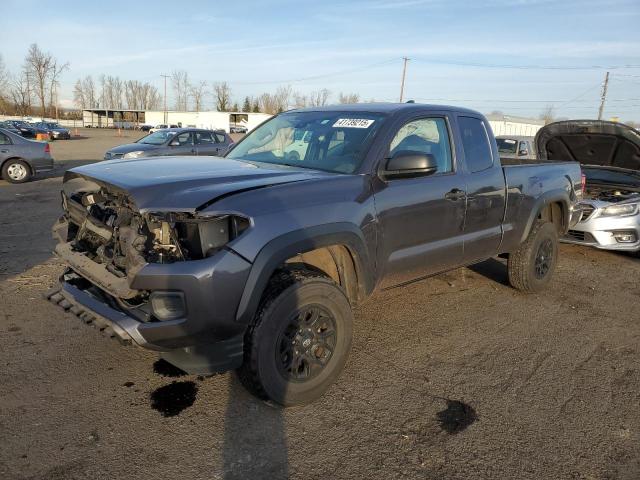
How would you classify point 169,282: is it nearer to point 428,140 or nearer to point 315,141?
point 315,141

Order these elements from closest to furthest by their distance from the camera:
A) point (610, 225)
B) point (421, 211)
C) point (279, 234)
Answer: point (279, 234) → point (421, 211) → point (610, 225)

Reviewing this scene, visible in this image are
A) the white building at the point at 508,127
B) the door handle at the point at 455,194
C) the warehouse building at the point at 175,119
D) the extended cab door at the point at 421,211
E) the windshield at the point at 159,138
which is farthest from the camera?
the warehouse building at the point at 175,119

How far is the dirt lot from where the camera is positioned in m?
2.73

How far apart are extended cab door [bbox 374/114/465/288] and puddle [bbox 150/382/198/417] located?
61.6 inches

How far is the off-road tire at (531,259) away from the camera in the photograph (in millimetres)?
5484

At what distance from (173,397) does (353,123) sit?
2.42 m

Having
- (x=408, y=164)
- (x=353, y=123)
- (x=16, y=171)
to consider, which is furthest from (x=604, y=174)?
(x=16, y=171)

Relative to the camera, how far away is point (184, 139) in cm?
1536

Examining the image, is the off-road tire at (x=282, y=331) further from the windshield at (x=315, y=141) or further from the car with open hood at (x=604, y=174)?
the car with open hood at (x=604, y=174)

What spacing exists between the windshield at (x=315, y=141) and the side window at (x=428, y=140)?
23cm

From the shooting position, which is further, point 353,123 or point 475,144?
point 475,144

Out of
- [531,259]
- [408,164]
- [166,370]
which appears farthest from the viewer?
[531,259]

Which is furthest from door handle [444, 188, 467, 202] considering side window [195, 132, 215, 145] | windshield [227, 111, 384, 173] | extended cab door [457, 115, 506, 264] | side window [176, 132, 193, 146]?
side window [195, 132, 215, 145]

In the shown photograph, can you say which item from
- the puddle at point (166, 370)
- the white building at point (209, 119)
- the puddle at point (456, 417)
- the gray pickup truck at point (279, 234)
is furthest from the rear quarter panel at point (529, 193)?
the white building at point (209, 119)
